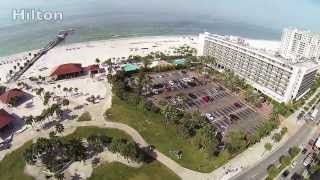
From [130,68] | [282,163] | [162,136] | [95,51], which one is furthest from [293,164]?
[95,51]

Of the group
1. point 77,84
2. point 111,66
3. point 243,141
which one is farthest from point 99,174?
point 111,66

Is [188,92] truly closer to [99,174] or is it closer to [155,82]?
[155,82]

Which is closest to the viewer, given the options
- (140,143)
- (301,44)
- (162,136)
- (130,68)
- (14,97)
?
(140,143)

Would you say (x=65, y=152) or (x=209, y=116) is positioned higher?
(x=209, y=116)

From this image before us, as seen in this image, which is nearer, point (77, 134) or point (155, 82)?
point (77, 134)

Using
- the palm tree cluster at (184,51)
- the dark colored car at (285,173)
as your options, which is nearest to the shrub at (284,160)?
the dark colored car at (285,173)

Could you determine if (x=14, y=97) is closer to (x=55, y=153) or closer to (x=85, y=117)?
(x=85, y=117)

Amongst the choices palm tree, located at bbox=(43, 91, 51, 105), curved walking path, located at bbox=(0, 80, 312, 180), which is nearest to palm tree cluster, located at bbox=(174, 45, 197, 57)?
curved walking path, located at bbox=(0, 80, 312, 180)
